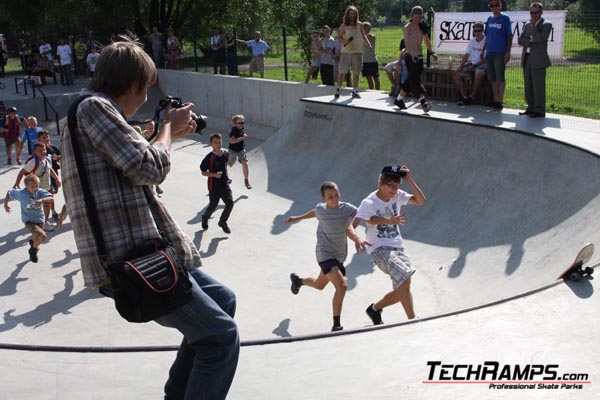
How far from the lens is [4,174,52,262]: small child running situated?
33.0 ft

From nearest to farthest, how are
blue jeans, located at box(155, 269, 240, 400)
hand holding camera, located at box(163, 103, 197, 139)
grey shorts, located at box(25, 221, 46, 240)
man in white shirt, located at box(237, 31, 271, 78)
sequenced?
blue jeans, located at box(155, 269, 240, 400), hand holding camera, located at box(163, 103, 197, 139), grey shorts, located at box(25, 221, 46, 240), man in white shirt, located at box(237, 31, 271, 78)

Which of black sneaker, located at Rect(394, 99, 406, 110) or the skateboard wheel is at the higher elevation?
black sneaker, located at Rect(394, 99, 406, 110)

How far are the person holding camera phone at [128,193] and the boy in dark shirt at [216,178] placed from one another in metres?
8.14

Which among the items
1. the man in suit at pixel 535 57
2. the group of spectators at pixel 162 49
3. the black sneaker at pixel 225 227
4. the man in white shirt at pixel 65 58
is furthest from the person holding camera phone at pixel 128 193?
the man in white shirt at pixel 65 58

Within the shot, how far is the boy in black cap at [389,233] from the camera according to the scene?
21.6ft

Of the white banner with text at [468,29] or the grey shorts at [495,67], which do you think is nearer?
the grey shorts at [495,67]

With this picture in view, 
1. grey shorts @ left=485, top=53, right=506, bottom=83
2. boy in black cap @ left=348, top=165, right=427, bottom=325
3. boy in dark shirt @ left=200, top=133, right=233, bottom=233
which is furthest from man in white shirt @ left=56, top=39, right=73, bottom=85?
boy in black cap @ left=348, top=165, right=427, bottom=325

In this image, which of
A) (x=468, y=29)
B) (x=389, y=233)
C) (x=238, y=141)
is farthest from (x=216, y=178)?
(x=468, y=29)

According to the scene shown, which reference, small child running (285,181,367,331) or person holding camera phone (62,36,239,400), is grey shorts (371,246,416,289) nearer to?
small child running (285,181,367,331)

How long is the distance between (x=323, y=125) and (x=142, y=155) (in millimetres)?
12424

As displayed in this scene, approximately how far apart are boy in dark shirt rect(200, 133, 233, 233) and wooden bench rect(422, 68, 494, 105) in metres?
5.85

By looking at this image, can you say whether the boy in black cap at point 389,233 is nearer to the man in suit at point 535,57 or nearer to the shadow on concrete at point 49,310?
the shadow on concrete at point 49,310

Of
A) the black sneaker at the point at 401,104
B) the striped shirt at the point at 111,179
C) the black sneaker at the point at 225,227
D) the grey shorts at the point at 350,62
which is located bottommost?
the black sneaker at the point at 225,227

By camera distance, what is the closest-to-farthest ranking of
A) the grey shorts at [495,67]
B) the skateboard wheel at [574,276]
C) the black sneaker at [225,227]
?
the skateboard wheel at [574,276] < the black sneaker at [225,227] < the grey shorts at [495,67]
